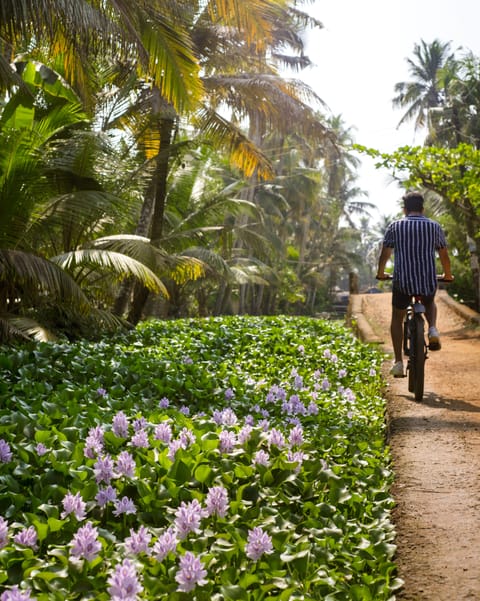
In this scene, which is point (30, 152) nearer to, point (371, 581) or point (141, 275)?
point (141, 275)

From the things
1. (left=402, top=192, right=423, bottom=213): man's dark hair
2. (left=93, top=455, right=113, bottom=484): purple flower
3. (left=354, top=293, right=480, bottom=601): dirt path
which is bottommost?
(left=354, top=293, right=480, bottom=601): dirt path

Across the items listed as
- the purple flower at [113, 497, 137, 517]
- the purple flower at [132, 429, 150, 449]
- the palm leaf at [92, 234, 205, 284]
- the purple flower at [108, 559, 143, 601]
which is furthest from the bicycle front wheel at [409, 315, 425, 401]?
the palm leaf at [92, 234, 205, 284]

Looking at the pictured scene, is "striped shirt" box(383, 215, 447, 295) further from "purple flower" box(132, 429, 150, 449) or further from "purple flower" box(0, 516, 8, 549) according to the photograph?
"purple flower" box(0, 516, 8, 549)

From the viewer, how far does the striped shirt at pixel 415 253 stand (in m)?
6.27

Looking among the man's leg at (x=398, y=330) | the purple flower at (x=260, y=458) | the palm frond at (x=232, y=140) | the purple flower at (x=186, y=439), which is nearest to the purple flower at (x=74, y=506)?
the purple flower at (x=186, y=439)

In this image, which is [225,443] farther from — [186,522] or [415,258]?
[415,258]

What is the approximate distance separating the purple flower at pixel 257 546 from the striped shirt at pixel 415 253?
13.5 feet

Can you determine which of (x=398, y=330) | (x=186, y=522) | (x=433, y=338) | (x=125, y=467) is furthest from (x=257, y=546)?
(x=398, y=330)

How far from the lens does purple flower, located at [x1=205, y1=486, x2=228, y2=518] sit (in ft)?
9.23

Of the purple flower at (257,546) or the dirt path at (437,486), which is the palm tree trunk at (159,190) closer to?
the dirt path at (437,486)

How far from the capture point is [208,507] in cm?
282

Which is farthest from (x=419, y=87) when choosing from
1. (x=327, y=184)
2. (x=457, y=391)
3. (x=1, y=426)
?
(x=1, y=426)

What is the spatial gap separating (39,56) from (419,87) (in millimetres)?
31705

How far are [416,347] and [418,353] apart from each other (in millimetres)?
54
